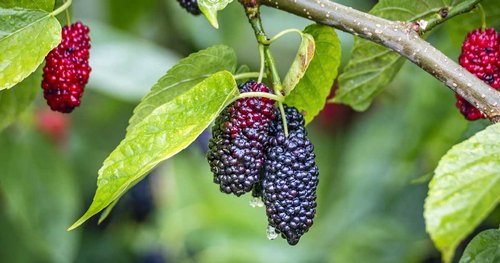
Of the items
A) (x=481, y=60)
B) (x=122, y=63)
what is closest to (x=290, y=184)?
(x=481, y=60)

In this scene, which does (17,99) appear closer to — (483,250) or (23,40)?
(23,40)

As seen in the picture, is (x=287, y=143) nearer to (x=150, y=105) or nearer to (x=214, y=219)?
(x=150, y=105)

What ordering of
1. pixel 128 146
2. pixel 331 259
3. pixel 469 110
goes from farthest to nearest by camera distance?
pixel 331 259 < pixel 469 110 < pixel 128 146

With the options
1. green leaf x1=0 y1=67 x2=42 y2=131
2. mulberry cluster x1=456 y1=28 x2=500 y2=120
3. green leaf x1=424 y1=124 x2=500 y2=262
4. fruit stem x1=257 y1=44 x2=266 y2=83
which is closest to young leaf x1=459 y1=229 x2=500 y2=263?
green leaf x1=424 y1=124 x2=500 y2=262

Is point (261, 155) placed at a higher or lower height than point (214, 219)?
higher

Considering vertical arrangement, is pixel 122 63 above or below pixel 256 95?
below

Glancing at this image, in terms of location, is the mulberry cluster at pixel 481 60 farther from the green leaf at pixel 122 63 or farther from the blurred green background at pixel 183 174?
the green leaf at pixel 122 63

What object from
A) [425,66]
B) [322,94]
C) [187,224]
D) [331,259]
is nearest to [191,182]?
[187,224]
